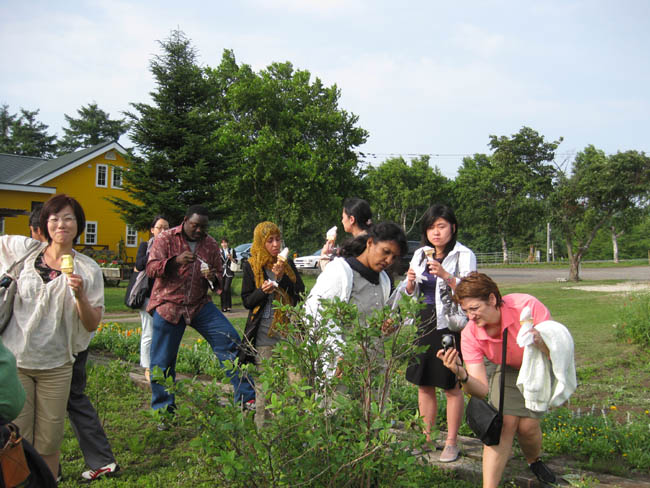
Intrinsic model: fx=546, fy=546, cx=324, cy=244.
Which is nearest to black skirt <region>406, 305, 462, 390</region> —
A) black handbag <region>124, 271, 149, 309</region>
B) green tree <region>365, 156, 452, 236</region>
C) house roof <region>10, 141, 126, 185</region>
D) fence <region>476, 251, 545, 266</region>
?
black handbag <region>124, 271, 149, 309</region>

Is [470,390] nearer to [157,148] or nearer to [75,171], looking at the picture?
[157,148]

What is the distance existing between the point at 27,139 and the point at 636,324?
64949 millimetres

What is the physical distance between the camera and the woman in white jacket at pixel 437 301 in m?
3.90

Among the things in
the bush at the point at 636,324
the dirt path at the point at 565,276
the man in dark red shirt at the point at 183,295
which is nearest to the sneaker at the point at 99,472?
the man in dark red shirt at the point at 183,295

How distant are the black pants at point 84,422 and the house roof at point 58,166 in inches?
1214

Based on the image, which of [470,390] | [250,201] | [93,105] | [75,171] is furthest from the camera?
[93,105]

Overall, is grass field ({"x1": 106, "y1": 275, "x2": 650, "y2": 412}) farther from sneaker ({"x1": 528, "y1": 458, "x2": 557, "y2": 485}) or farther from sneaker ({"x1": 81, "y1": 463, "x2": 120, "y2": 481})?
sneaker ({"x1": 81, "y1": 463, "x2": 120, "y2": 481})

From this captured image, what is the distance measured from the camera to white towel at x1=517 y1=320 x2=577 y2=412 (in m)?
2.90

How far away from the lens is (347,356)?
107 inches

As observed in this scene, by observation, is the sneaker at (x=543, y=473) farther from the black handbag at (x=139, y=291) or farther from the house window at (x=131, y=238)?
the house window at (x=131, y=238)

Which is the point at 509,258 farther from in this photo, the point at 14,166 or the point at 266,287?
the point at 266,287

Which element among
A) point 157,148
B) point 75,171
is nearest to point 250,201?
point 75,171

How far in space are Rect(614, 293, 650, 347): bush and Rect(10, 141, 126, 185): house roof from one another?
29.5m

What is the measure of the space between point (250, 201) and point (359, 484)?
33.4 m
